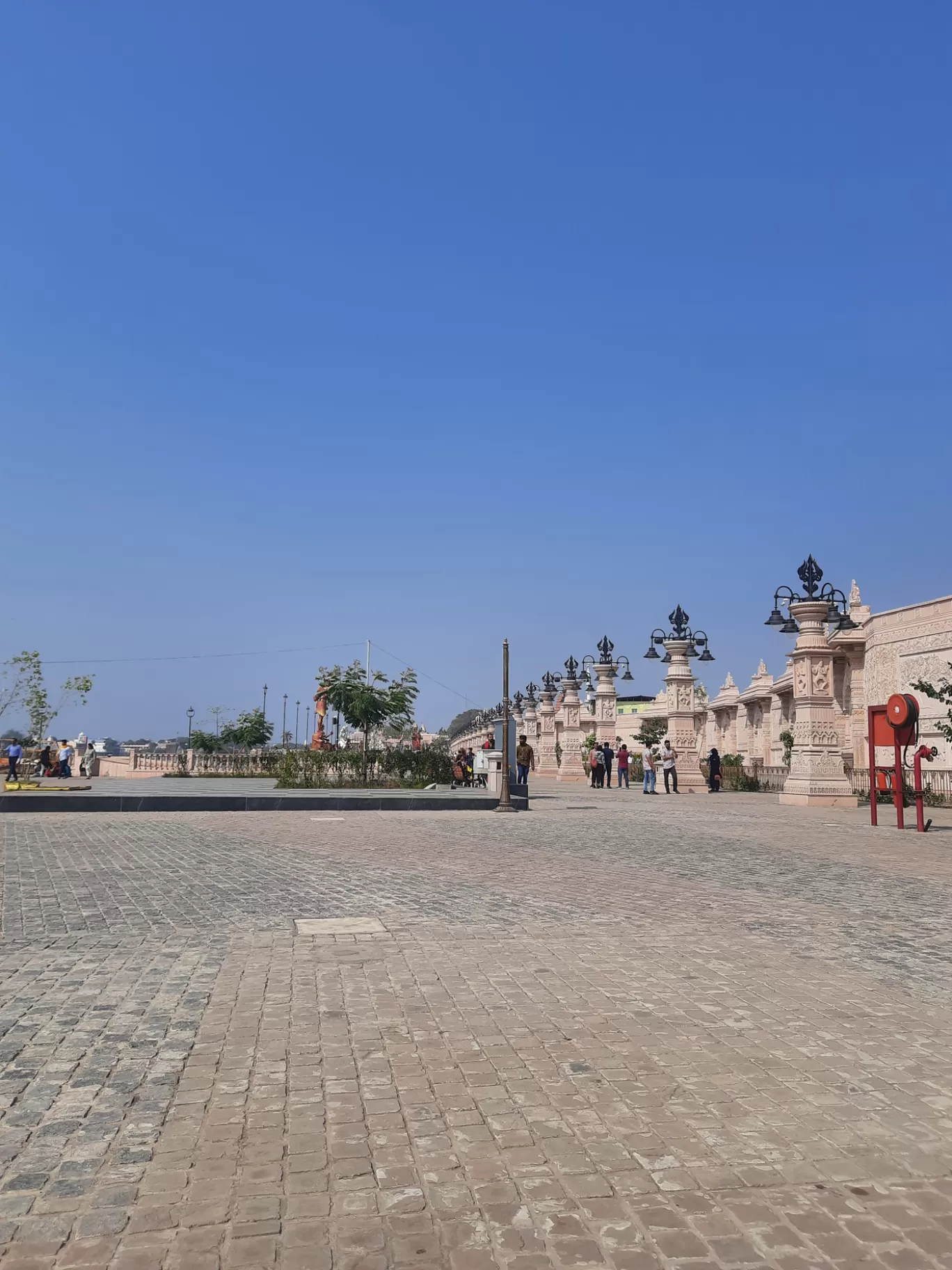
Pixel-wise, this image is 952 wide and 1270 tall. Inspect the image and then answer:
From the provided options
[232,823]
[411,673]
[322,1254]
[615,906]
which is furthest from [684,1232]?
[411,673]

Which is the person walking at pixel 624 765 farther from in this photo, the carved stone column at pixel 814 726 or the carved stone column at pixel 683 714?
the carved stone column at pixel 814 726

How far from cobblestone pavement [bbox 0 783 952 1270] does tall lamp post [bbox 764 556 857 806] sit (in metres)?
15.8

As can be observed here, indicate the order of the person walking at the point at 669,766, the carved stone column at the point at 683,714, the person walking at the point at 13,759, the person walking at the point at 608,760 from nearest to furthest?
the person walking at the point at 669,766 → the person walking at the point at 13,759 → the carved stone column at the point at 683,714 → the person walking at the point at 608,760

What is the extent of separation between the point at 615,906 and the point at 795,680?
18.3m

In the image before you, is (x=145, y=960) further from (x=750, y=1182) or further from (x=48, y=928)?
(x=750, y=1182)

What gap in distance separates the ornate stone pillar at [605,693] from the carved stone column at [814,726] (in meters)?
15.9

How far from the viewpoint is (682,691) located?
34.1 m

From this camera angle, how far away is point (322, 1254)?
9.23 feet

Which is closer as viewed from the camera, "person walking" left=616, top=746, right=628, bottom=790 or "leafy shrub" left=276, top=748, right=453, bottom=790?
"leafy shrub" left=276, top=748, right=453, bottom=790

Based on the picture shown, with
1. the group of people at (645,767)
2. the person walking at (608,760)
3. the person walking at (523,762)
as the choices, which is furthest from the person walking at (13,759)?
the person walking at (608,760)

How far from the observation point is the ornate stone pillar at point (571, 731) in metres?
42.9

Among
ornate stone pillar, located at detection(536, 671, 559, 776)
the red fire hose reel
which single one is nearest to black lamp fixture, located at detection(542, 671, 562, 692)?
ornate stone pillar, located at detection(536, 671, 559, 776)

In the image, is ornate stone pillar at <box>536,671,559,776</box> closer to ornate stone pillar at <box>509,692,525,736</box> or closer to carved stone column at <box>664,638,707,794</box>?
ornate stone pillar at <box>509,692,525,736</box>

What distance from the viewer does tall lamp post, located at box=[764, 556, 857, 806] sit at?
79.2 ft
